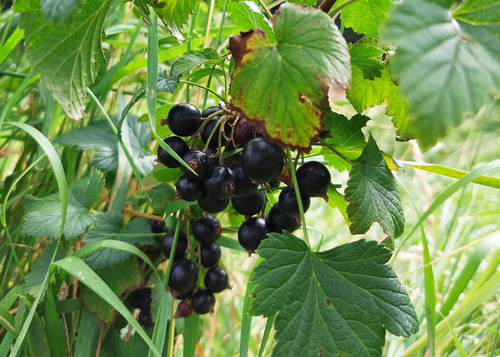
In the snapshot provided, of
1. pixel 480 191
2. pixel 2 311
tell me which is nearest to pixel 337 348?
pixel 2 311

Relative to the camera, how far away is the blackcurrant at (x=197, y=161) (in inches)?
25.1

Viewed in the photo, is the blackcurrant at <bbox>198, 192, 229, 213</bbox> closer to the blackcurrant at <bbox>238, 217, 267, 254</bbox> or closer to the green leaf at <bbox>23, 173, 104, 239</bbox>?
the blackcurrant at <bbox>238, 217, 267, 254</bbox>

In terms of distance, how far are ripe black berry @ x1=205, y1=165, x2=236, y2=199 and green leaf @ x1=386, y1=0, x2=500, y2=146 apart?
30 centimetres

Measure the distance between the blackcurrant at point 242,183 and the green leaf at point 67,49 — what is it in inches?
8.6

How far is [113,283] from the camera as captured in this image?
0.84 m

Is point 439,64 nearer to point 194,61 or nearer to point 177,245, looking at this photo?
point 194,61

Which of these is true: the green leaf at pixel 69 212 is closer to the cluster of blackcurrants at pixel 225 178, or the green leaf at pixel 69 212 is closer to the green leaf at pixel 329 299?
the cluster of blackcurrants at pixel 225 178

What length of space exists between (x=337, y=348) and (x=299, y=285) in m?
0.09

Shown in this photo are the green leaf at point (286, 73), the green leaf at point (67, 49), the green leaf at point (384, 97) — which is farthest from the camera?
the green leaf at point (384, 97)

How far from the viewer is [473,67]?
0.39 meters

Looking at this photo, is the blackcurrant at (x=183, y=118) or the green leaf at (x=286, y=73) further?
the blackcurrant at (x=183, y=118)

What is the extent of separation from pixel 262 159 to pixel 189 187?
0.13 meters

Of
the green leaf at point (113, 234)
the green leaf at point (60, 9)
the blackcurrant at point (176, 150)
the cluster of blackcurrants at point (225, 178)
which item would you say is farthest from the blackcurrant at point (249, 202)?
the green leaf at point (60, 9)

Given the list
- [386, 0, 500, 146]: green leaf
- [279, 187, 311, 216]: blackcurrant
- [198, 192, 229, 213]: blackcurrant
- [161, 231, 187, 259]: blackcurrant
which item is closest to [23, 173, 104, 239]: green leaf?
[161, 231, 187, 259]: blackcurrant
